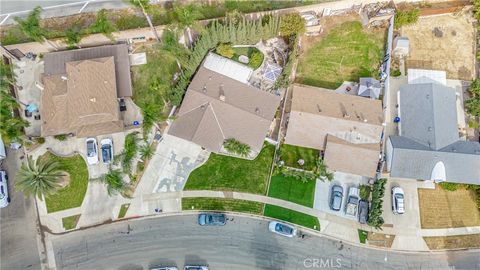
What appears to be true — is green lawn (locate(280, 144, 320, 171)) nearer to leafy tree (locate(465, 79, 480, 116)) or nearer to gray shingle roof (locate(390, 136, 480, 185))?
gray shingle roof (locate(390, 136, 480, 185))

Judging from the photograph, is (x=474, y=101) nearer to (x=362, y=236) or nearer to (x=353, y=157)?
(x=353, y=157)

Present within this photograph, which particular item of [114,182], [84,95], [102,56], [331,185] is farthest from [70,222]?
[331,185]

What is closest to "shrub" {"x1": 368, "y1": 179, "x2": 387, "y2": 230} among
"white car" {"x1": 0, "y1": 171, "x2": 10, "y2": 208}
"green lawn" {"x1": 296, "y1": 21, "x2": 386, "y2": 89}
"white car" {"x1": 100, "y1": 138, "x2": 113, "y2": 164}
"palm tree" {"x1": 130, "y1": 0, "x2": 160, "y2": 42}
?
"green lawn" {"x1": 296, "y1": 21, "x2": 386, "y2": 89}

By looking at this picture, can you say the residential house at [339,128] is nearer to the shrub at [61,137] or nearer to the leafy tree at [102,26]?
the leafy tree at [102,26]

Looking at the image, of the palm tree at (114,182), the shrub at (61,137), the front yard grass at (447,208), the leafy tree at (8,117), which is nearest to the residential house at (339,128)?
the front yard grass at (447,208)

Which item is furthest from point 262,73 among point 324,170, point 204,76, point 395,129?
point 395,129

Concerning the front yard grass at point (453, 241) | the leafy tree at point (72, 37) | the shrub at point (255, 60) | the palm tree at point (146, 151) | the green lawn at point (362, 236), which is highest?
the leafy tree at point (72, 37)
